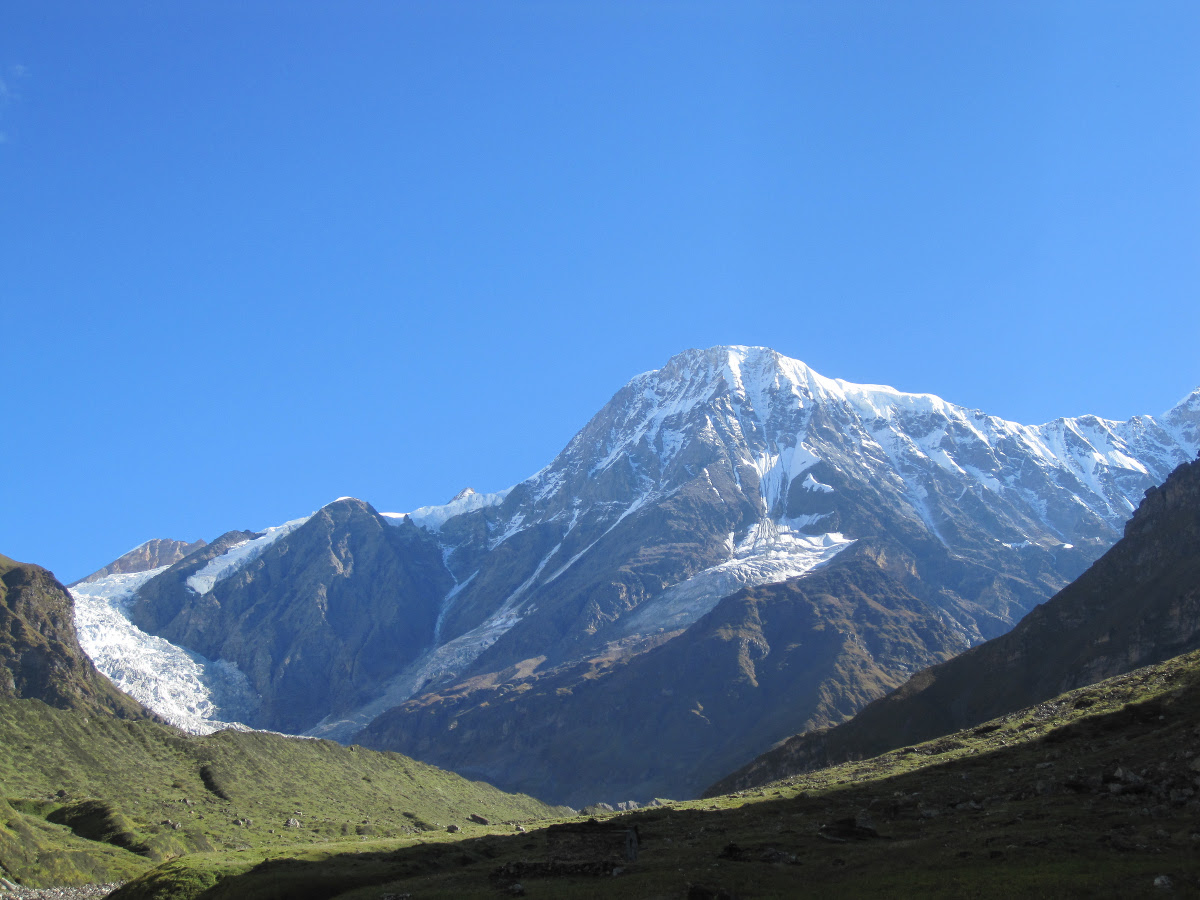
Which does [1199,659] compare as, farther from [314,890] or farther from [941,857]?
[314,890]

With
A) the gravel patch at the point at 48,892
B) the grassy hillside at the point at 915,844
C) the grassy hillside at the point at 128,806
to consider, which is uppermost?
the grassy hillside at the point at 128,806

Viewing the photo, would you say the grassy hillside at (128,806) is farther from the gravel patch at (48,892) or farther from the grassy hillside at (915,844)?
the grassy hillside at (915,844)

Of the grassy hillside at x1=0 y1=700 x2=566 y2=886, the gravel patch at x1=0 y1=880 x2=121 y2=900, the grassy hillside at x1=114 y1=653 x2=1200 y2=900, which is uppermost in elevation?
the grassy hillside at x1=0 y1=700 x2=566 y2=886

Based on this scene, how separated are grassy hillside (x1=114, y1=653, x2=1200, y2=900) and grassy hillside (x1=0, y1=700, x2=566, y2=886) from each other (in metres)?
29.8

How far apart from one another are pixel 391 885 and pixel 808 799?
159ft

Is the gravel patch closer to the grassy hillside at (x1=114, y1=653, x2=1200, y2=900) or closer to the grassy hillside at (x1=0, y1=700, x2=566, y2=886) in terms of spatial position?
the grassy hillside at (x1=0, y1=700, x2=566, y2=886)

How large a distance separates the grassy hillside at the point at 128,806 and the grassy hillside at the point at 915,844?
29764 mm

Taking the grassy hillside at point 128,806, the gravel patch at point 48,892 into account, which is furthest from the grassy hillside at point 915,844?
the grassy hillside at point 128,806

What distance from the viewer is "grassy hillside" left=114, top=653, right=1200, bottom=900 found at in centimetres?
4950

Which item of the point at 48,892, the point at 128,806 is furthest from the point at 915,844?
the point at 128,806

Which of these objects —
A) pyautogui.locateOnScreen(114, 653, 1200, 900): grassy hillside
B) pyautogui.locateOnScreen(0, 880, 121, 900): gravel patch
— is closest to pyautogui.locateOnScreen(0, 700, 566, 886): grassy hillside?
pyautogui.locateOnScreen(0, 880, 121, 900): gravel patch

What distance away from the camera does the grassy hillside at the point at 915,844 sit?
162 ft

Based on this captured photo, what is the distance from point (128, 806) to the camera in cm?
15012

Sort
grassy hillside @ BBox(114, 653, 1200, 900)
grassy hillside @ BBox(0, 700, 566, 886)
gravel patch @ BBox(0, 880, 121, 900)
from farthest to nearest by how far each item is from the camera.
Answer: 1. grassy hillside @ BBox(0, 700, 566, 886)
2. gravel patch @ BBox(0, 880, 121, 900)
3. grassy hillside @ BBox(114, 653, 1200, 900)
